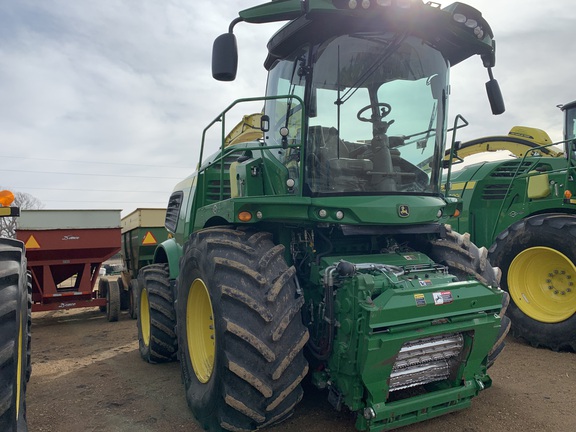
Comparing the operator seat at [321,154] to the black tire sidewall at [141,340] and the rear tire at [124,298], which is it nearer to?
the black tire sidewall at [141,340]

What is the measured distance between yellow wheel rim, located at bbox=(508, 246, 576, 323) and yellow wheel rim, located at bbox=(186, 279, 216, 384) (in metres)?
3.97

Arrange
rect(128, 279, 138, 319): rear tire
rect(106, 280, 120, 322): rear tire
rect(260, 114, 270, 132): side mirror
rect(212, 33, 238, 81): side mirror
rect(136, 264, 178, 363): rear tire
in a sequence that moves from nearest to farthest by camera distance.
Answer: rect(212, 33, 238, 81): side mirror, rect(260, 114, 270, 132): side mirror, rect(136, 264, 178, 363): rear tire, rect(106, 280, 120, 322): rear tire, rect(128, 279, 138, 319): rear tire

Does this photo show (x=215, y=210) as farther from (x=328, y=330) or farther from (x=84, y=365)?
(x=84, y=365)

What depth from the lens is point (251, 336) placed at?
2.86 meters

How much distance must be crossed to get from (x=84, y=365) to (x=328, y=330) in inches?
143

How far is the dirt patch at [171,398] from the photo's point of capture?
11.2 feet

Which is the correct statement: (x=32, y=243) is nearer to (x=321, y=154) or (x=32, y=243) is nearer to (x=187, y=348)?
(x=187, y=348)

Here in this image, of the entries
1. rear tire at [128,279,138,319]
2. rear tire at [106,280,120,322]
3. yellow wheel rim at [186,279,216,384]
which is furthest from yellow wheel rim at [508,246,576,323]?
rear tire at [106,280,120,322]

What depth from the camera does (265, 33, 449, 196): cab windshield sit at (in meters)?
3.47

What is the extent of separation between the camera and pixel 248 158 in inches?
169

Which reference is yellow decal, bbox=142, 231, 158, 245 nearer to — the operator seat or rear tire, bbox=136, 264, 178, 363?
rear tire, bbox=136, 264, 178, 363

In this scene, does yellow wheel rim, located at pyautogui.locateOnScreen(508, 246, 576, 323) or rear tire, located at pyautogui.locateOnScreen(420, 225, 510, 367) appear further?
yellow wheel rim, located at pyautogui.locateOnScreen(508, 246, 576, 323)

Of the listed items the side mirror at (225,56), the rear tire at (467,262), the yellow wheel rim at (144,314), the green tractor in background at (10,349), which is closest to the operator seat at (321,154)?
the side mirror at (225,56)

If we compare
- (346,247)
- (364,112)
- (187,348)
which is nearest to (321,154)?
(364,112)
